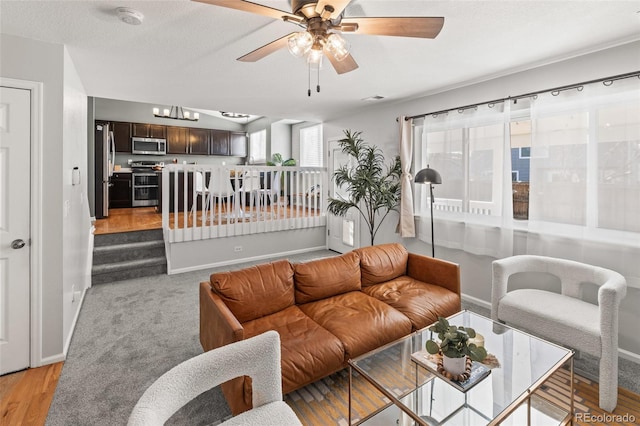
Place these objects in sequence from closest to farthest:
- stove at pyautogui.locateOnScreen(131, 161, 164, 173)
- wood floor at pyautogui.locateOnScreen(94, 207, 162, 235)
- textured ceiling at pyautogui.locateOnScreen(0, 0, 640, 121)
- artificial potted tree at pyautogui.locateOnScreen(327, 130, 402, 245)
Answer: textured ceiling at pyautogui.locateOnScreen(0, 0, 640, 121)
artificial potted tree at pyautogui.locateOnScreen(327, 130, 402, 245)
wood floor at pyautogui.locateOnScreen(94, 207, 162, 235)
stove at pyautogui.locateOnScreen(131, 161, 164, 173)

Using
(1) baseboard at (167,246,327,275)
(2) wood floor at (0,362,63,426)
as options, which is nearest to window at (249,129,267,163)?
(1) baseboard at (167,246,327,275)

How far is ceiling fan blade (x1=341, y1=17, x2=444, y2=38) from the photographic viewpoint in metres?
1.58

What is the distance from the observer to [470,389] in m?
1.62

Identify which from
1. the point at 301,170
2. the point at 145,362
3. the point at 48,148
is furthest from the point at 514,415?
the point at 301,170

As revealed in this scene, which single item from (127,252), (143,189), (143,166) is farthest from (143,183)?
(127,252)

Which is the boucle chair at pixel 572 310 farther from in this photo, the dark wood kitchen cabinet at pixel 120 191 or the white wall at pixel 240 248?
the dark wood kitchen cabinet at pixel 120 191

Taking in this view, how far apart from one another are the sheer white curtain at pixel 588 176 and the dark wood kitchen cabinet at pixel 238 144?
841cm

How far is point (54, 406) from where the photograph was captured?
196 cm

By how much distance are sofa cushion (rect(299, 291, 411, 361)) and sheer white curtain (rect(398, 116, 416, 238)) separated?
187 centimetres

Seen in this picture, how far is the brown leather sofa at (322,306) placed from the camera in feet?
6.17

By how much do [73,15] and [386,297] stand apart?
3139 millimetres

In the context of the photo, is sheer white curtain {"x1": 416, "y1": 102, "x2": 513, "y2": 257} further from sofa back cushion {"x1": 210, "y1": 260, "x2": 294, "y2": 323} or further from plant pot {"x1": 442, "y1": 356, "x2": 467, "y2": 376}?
sofa back cushion {"x1": 210, "y1": 260, "x2": 294, "y2": 323}

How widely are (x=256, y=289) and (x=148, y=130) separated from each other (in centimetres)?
791

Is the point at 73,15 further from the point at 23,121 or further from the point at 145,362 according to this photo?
the point at 145,362
